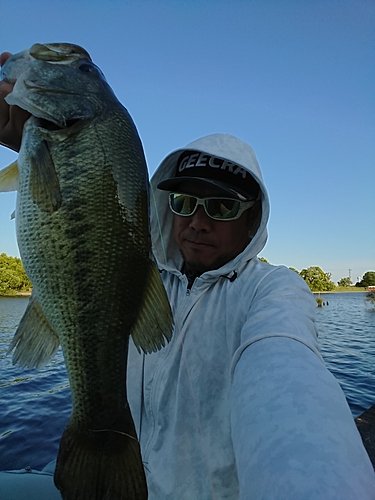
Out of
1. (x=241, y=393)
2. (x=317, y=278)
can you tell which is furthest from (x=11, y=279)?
(x=317, y=278)

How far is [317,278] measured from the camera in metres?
108

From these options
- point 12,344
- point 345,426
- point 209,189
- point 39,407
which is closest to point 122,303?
point 12,344

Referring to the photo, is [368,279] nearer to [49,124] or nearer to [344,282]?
[344,282]

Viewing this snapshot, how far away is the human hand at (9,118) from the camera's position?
Result: 73.5 inches

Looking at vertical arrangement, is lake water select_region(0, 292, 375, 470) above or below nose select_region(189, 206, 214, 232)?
below

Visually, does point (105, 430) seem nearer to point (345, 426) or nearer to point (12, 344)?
point (12, 344)

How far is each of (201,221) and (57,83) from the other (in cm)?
122

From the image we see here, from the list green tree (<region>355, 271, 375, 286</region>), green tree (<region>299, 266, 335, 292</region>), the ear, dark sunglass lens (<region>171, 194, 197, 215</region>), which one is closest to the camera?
dark sunglass lens (<region>171, 194, 197, 215</region>)

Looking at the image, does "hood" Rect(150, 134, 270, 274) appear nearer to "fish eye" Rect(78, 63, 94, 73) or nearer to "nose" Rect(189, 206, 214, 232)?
"nose" Rect(189, 206, 214, 232)

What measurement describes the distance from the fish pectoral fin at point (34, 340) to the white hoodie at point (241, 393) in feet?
2.66

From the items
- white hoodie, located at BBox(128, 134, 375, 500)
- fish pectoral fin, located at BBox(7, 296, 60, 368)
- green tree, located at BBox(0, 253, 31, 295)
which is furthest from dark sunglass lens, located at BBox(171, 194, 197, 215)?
green tree, located at BBox(0, 253, 31, 295)

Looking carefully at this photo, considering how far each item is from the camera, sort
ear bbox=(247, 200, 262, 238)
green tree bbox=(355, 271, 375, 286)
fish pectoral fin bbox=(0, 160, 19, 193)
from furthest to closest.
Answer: green tree bbox=(355, 271, 375, 286), ear bbox=(247, 200, 262, 238), fish pectoral fin bbox=(0, 160, 19, 193)

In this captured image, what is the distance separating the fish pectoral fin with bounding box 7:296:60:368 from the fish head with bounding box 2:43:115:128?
0.91 m

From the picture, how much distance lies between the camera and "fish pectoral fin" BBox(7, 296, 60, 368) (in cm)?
168
